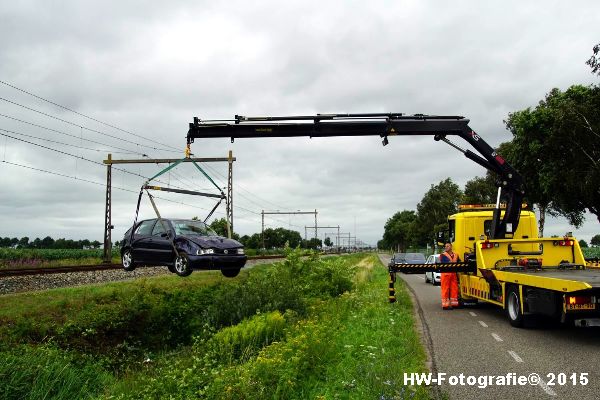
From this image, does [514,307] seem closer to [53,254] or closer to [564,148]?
[564,148]

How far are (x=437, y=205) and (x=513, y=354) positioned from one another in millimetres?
66809

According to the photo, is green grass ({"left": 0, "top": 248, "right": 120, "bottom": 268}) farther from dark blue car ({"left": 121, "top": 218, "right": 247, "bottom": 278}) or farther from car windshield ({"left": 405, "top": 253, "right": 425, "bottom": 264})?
dark blue car ({"left": 121, "top": 218, "right": 247, "bottom": 278})

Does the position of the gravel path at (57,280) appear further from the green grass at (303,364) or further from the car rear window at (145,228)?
the car rear window at (145,228)

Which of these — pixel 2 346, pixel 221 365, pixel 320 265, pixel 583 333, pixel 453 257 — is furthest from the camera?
pixel 320 265

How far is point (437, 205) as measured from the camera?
7388cm

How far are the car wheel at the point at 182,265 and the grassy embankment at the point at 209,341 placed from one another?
66.8 inches

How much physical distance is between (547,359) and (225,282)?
14.6m

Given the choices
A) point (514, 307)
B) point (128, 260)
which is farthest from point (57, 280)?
point (514, 307)

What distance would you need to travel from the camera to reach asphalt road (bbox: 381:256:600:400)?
674cm

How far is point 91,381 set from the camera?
1209 centimetres

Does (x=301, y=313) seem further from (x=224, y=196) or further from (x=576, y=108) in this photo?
(x=576, y=108)

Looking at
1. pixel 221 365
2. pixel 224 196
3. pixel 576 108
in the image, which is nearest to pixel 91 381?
pixel 221 365

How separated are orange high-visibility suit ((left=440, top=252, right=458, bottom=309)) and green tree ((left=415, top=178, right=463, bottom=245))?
5561cm

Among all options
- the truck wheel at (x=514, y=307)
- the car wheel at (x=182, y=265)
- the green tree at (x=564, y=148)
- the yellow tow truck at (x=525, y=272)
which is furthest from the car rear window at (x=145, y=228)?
the green tree at (x=564, y=148)
